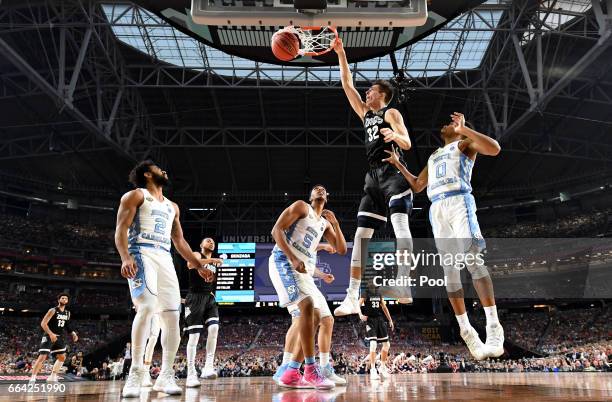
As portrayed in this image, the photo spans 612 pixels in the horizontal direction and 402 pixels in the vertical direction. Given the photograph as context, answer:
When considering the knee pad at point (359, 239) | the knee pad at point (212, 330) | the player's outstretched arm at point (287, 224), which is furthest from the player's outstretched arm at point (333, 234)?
the knee pad at point (212, 330)

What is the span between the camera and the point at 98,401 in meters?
4.30

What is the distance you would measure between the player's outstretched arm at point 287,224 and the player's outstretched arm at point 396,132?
1.27 m

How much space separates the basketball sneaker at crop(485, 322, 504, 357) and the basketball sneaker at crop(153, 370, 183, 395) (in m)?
2.87

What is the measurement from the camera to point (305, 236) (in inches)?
223

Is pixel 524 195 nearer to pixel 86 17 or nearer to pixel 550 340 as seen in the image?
pixel 550 340

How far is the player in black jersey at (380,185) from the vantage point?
486 cm

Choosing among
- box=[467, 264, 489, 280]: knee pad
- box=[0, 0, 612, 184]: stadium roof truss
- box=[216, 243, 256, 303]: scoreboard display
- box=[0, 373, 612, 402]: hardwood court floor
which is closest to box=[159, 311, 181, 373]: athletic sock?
box=[0, 373, 612, 402]: hardwood court floor

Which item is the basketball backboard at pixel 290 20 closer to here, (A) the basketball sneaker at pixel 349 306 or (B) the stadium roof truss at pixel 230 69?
(A) the basketball sneaker at pixel 349 306

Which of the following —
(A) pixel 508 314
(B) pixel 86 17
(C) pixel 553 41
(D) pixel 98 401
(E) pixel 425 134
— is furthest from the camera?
(A) pixel 508 314

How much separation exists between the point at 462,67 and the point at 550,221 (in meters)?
13.5

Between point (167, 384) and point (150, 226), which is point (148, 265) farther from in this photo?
point (167, 384)

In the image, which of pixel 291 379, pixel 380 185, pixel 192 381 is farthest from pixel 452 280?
pixel 192 381

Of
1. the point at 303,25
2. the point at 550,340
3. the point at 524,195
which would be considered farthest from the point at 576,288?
the point at 303,25

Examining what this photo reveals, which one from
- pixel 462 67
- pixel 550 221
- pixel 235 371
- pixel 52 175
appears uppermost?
pixel 462 67
